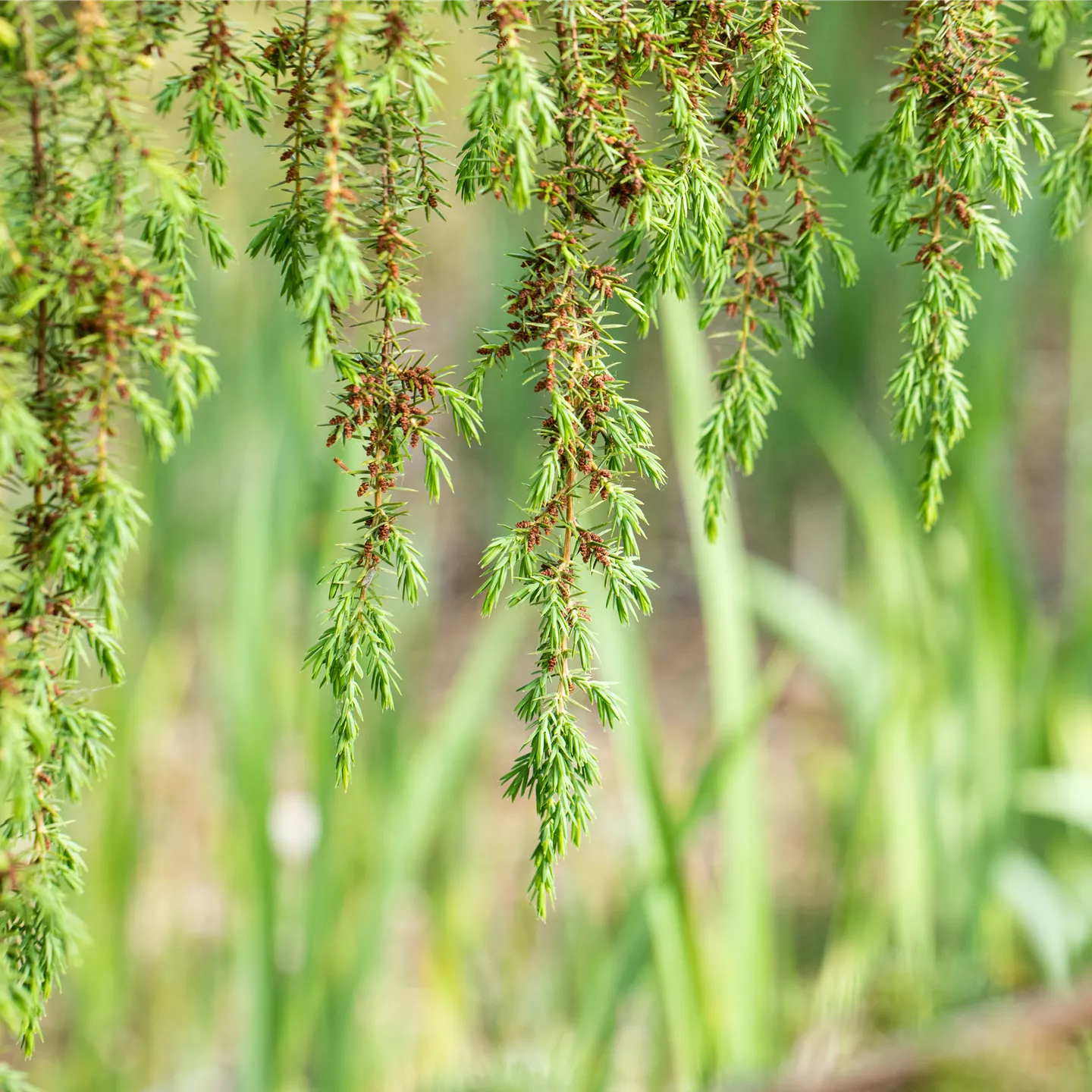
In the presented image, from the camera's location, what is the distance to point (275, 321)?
3.49 ft

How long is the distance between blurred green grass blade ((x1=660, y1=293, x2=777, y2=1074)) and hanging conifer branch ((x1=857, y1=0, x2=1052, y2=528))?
0.47 metres

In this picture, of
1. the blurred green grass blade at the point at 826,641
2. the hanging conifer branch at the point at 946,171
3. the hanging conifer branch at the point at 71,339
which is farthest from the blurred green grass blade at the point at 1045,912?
the hanging conifer branch at the point at 71,339

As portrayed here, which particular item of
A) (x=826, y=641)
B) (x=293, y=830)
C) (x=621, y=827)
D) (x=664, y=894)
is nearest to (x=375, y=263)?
(x=664, y=894)

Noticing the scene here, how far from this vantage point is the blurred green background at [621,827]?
790 millimetres

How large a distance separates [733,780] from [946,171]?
22.8 inches

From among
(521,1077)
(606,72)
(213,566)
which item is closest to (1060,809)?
(521,1077)

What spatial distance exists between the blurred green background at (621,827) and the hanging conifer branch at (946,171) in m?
0.41

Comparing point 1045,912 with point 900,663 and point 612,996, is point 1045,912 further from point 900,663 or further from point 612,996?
point 612,996

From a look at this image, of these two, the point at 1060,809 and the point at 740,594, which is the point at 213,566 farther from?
the point at 1060,809

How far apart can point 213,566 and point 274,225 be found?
67.5 inches

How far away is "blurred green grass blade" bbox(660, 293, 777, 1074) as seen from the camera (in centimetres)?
79

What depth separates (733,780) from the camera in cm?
80

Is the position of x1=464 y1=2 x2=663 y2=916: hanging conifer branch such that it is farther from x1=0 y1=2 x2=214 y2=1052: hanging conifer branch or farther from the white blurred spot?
the white blurred spot

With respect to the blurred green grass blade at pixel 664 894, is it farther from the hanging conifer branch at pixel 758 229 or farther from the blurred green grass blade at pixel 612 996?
the hanging conifer branch at pixel 758 229
